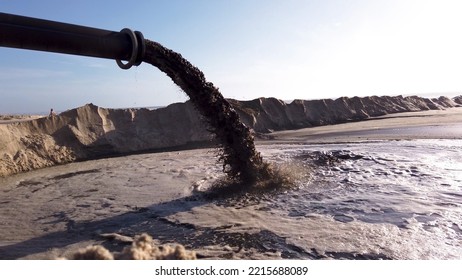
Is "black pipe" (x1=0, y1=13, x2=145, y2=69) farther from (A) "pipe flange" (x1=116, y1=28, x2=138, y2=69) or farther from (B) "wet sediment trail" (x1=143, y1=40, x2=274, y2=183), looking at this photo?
(B) "wet sediment trail" (x1=143, y1=40, x2=274, y2=183)

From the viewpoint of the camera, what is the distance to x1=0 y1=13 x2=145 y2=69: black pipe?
4.33m

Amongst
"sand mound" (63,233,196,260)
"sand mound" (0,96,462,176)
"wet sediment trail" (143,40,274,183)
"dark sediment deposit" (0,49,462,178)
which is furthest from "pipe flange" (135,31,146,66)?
"sand mound" (63,233,196,260)

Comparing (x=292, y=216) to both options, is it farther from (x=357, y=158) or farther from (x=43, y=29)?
(x=357, y=158)

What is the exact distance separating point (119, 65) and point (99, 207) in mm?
2250

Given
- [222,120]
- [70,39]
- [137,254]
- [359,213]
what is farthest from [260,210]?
[70,39]

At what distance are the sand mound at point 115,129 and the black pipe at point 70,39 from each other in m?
2.28

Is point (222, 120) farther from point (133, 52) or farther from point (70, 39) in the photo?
point (70, 39)

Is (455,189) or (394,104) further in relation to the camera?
(394,104)

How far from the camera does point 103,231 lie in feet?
15.6

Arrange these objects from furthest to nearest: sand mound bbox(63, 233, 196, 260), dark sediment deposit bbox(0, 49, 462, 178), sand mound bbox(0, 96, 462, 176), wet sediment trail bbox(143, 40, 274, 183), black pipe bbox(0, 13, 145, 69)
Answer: sand mound bbox(0, 96, 462, 176) → dark sediment deposit bbox(0, 49, 462, 178) → wet sediment trail bbox(143, 40, 274, 183) → black pipe bbox(0, 13, 145, 69) → sand mound bbox(63, 233, 196, 260)

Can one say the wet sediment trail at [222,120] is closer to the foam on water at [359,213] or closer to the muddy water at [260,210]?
the muddy water at [260,210]

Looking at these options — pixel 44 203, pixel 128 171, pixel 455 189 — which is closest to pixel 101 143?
pixel 128 171

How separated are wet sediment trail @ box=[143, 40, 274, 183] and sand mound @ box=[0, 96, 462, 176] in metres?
0.54
